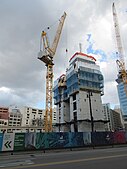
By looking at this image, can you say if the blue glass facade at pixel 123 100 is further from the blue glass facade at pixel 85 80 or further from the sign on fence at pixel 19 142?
the sign on fence at pixel 19 142

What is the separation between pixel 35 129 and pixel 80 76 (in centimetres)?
4984

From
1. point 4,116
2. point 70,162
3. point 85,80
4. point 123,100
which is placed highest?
point 123,100

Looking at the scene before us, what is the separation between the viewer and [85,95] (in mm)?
71188

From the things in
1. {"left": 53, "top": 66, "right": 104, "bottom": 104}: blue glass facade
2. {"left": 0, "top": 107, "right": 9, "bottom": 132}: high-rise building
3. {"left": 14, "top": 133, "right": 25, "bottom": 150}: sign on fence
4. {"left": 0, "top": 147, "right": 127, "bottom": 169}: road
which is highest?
{"left": 53, "top": 66, "right": 104, "bottom": 104}: blue glass facade

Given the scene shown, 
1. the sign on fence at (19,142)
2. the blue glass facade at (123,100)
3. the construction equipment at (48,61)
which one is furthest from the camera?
the blue glass facade at (123,100)

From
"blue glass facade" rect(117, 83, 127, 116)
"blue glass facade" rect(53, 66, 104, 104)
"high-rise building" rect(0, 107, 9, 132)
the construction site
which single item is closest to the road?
the construction site

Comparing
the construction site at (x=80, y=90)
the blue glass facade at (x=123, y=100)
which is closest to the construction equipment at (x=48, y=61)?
the construction site at (x=80, y=90)

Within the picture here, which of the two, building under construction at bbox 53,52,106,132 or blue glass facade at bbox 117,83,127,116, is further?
blue glass facade at bbox 117,83,127,116

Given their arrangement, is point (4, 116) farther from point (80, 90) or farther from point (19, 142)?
point (19, 142)

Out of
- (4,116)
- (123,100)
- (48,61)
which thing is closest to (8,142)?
(48,61)

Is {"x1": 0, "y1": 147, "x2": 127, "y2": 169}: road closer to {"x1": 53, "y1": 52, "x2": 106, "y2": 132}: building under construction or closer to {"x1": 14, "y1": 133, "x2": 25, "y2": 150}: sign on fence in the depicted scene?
{"x1": 14, "y1": 133, "x2": 25, "y2": 150}: sign on fence

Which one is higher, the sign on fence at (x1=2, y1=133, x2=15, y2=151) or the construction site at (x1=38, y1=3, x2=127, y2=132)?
the construction site at (x1=38, y1=3, x2=127, y2=132)

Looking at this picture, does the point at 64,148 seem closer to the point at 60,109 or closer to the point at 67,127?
the point at 67,127

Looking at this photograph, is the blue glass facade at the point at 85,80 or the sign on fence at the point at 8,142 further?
the blue glass facade at the point at 85,80
